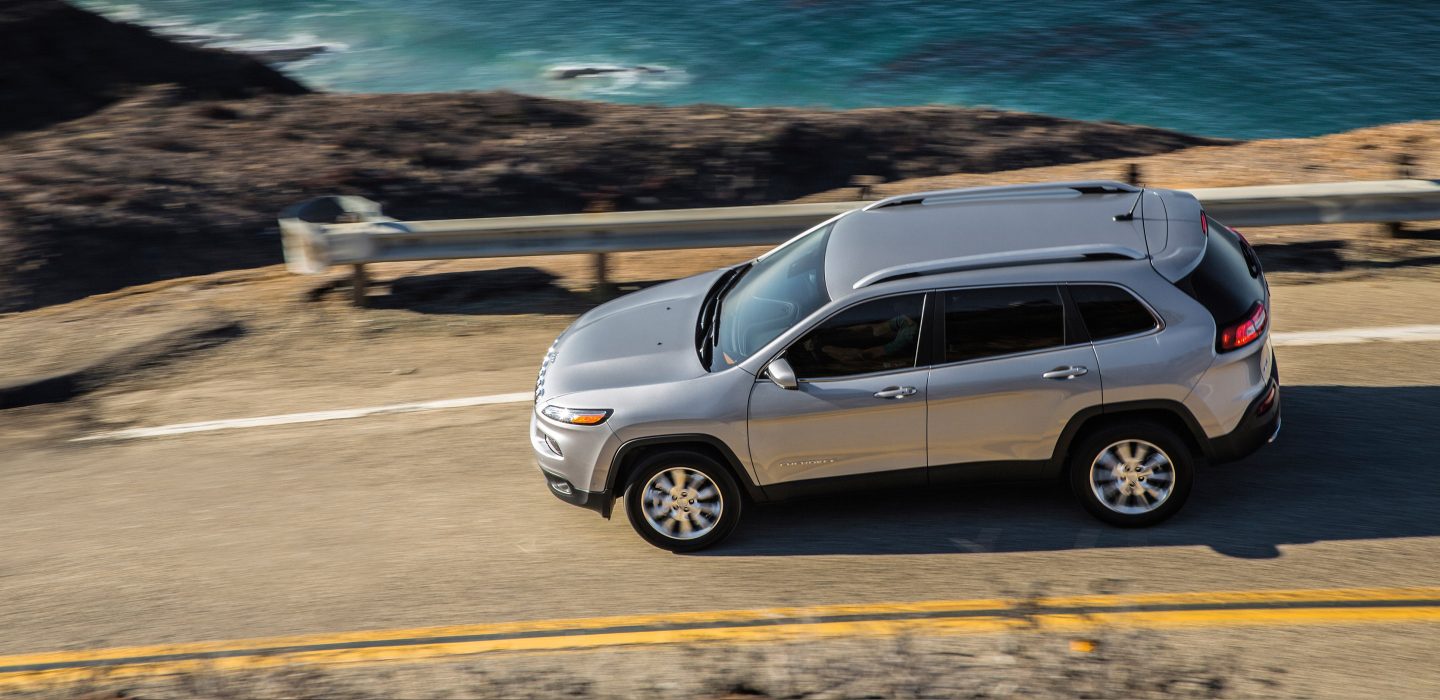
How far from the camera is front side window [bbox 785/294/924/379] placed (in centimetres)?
639

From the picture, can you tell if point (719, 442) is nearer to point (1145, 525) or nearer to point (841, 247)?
point (841, 247)

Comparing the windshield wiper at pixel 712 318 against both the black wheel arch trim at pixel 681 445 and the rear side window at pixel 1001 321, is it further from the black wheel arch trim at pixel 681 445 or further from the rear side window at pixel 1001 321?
the rear side window at pixel 1001 321

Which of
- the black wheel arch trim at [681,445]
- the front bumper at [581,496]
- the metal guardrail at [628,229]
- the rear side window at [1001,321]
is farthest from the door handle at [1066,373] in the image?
the metal guardrail at [628,229]

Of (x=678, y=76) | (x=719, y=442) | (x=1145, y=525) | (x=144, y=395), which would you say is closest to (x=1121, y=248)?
(x=1145, y=525)

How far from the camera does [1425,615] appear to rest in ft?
18.7

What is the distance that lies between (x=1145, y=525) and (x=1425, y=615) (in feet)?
4.34

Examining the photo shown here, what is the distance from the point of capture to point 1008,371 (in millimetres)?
6289

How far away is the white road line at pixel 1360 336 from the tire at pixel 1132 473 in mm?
3094

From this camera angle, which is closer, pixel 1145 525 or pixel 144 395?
pixel 1145 525

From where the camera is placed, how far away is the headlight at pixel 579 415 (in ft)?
21.3

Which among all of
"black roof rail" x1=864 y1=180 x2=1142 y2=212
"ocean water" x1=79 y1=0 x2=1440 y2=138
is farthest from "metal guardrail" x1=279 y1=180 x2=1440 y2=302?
"ocean water" x1=79 y1=0 x2=1440 y2=138

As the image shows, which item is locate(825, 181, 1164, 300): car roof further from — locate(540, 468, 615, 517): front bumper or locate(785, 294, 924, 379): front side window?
locate(540, 468, 615, 517): front bumper

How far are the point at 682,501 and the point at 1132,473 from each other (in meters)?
2.36

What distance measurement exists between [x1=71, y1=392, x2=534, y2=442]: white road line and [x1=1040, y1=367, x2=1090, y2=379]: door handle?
410 centimetres
